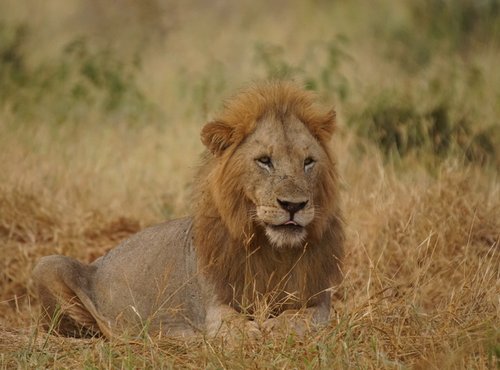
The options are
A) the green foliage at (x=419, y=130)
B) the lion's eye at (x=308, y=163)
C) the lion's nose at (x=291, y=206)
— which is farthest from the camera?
the green foliage at (x=419, y=130)

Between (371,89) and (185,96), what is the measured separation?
1.67 m

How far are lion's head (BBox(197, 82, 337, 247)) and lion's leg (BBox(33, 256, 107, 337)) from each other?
101cm

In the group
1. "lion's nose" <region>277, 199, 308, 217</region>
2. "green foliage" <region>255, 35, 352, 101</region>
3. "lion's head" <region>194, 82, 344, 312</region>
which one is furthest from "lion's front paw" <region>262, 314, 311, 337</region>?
"green foliage" <region>255, 35, 352, 101</region>

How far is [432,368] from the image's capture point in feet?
13.2

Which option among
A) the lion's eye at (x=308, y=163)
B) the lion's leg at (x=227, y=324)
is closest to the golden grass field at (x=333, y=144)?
the lion's leg at (x=227, y=324)

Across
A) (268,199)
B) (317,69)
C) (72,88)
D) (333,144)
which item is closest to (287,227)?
(268,199)

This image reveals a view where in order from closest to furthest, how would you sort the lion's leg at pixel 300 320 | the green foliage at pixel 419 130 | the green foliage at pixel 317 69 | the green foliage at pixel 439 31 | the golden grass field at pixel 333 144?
the golden grass field at pixel 333 144 < the lion's leg at pixel 300 320 < the green foliage at pixel 419 130 < the green foliage at pixel 317 69 < the green foliage at pixel 439 31

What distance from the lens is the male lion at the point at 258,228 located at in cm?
487

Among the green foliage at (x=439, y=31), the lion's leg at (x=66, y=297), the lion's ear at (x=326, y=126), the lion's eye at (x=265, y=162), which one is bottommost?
the lion's leg at (x=66, y=297)

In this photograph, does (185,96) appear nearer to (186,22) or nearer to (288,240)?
(186,22)

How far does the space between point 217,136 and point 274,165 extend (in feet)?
1.09

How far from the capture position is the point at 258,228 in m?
5.00

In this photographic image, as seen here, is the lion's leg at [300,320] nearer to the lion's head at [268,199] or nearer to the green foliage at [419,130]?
the lion's head at [268,199]

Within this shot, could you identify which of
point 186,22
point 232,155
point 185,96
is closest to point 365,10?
point 186,22
